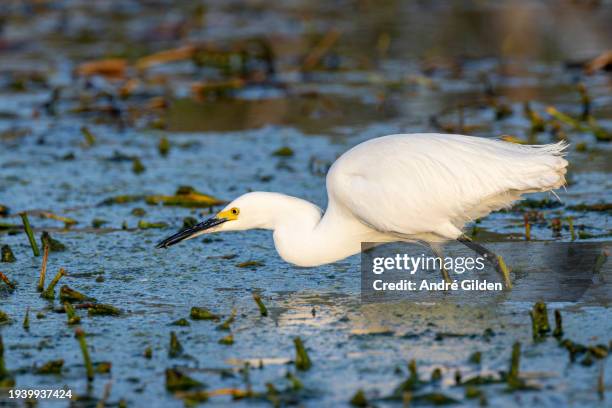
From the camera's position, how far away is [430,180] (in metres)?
6.66

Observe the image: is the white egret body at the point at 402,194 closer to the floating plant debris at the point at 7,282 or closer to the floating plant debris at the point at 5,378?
the floating plant debris at the point at 7,282

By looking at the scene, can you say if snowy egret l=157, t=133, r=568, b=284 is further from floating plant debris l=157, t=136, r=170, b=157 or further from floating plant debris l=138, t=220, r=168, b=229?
floating plant debris l=157, t=136, r=170, b=157

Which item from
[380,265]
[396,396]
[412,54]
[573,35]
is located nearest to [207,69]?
[412,54]

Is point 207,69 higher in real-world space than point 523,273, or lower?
higher

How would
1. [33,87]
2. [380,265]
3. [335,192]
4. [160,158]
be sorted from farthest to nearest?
1. [33,87]
2. [160,158]
3. [380,265]
4. [335,192]

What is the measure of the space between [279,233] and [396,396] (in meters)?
2.09

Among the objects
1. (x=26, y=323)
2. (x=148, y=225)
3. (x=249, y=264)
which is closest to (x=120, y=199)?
(x=148, y=225)

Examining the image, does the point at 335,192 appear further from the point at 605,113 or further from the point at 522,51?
the point at 522,51

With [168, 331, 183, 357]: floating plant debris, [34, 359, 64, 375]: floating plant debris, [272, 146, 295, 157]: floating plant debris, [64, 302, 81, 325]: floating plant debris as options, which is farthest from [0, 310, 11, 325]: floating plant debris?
[272, 146, 295, 157]: floating plant debris

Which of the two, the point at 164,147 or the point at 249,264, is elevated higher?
the point at 164,147

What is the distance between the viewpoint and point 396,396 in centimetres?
491

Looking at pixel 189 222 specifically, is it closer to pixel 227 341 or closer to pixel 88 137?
pixel 227 341

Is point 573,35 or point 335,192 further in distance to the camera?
point 573,35

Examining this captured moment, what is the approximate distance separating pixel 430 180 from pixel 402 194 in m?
0.20
